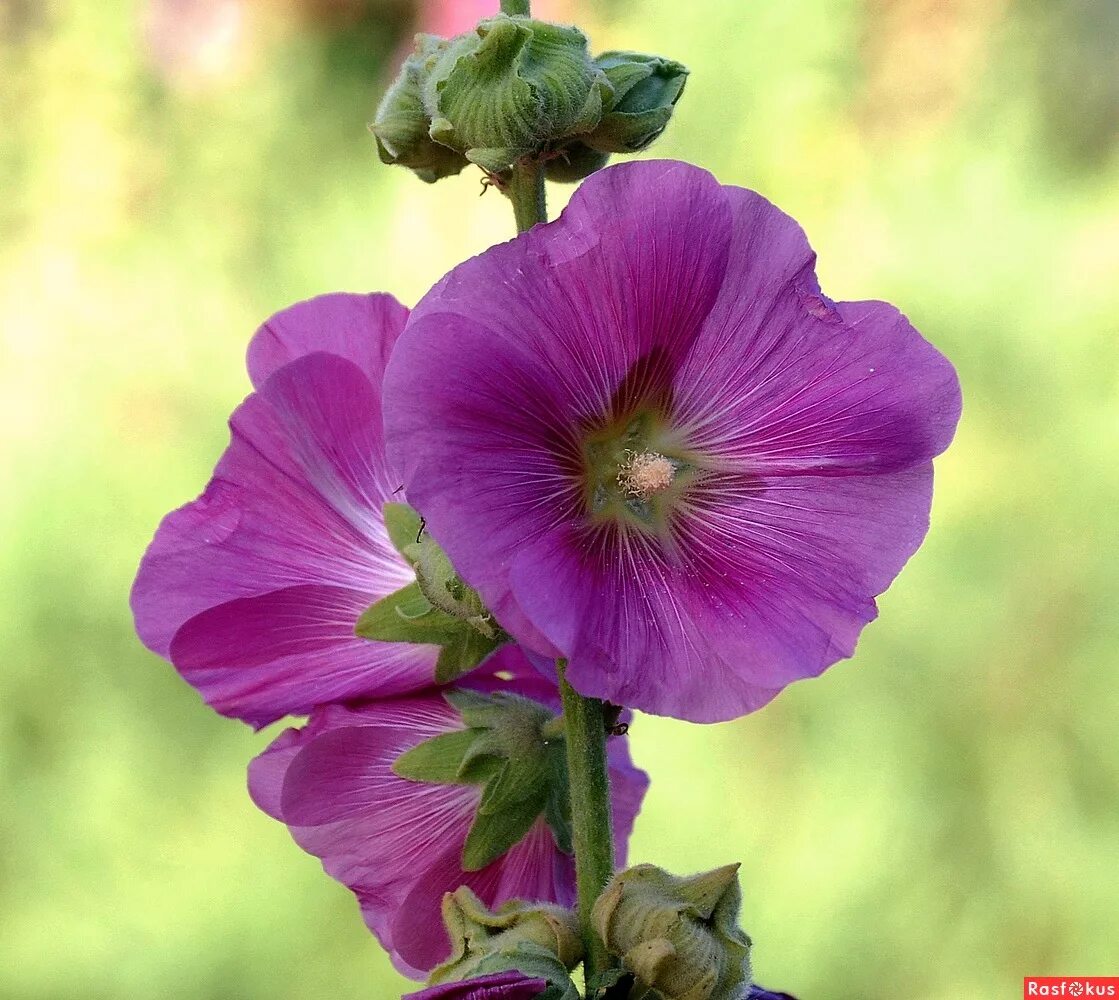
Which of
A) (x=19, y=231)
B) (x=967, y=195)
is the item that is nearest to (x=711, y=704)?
(x=967, y=195)

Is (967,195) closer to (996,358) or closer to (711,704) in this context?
(996,358)

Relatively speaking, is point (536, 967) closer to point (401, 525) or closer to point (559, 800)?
point (559, 800)

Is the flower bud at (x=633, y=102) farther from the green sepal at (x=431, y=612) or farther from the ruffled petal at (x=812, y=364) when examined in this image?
the green sepal at (x=431, y=612)

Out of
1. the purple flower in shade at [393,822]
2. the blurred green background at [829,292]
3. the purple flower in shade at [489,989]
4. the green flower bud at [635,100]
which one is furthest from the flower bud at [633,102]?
the blurred green background at [829,292]


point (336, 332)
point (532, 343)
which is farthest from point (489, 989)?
point (336, 332)

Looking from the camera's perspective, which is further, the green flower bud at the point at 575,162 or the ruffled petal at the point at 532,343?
the green flower bud at the point at 575,162

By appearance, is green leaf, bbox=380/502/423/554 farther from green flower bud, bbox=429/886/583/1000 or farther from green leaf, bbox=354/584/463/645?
green flower bud, bbox=429/886/583/1000

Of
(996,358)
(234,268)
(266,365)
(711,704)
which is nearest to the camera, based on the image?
(711,704)
